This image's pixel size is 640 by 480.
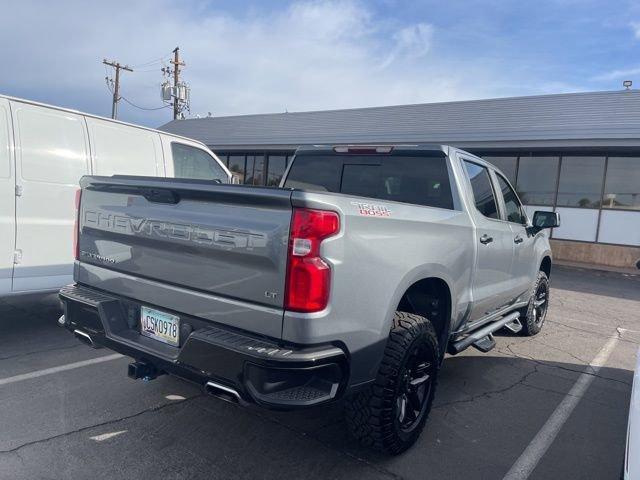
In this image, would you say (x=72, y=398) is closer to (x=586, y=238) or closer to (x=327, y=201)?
(x=327, y=201)

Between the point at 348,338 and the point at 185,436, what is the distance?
148 cm

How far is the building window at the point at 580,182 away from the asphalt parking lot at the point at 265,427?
10788mm

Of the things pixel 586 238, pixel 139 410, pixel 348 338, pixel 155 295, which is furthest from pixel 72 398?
pixel 586 238

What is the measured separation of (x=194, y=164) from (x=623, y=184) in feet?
41.6

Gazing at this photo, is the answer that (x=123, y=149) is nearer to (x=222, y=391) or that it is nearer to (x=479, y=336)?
(x=222, y=391)

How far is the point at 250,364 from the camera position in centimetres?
237

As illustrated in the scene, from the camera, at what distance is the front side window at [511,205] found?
5027 mm

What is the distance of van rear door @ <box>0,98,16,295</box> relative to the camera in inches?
180

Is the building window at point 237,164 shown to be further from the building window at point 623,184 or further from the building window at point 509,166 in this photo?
the building window at point 623,184

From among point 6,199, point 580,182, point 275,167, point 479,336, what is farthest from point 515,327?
point 275,167

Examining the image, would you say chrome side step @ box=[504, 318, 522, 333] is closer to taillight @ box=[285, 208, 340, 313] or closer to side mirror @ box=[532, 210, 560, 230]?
side mirror @ box=[532, 210, 560, 230]

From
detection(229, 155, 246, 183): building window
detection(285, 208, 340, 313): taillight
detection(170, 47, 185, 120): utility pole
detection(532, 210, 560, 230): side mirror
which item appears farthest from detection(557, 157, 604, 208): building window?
detection(170, 47, 185, 120): utility pole

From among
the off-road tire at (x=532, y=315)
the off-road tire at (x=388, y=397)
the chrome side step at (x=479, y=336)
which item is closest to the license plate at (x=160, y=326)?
the off-road tire at (x=388, y=397)

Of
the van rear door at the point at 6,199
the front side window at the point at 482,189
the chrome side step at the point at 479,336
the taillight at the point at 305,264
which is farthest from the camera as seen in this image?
the van rear door at the point at 6,199
